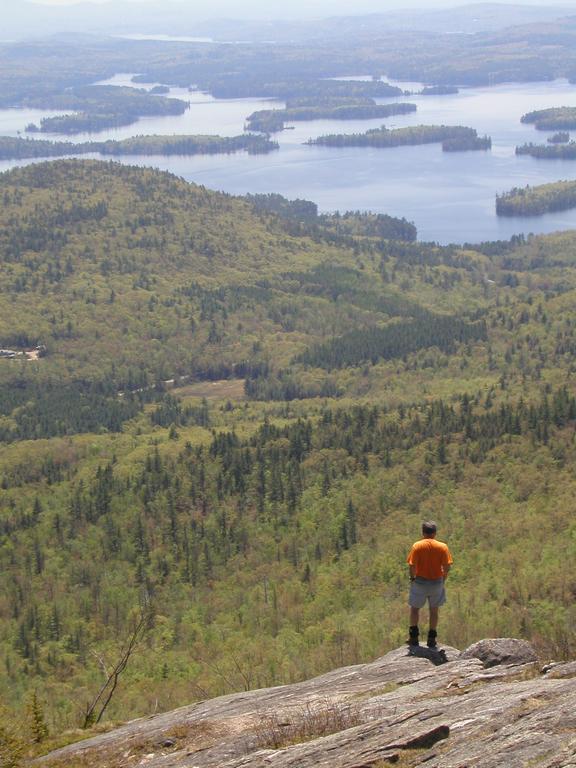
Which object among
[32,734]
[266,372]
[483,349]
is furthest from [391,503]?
[266,372]

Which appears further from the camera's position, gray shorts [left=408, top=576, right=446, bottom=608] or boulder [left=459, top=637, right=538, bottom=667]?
gray shorts [left=408, top=576, right=446, bottom=608]

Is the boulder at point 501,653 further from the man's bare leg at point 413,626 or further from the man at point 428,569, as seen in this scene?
the man at point 428,569

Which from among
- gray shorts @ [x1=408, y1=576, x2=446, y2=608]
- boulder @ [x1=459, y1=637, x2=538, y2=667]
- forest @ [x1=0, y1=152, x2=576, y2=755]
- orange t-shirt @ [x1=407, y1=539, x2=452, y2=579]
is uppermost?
orange t-shirt @ [x1=407, y1=539, x2=452, y2=579]

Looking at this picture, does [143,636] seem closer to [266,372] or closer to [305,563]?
[305,563]

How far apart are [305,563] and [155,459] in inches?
1279

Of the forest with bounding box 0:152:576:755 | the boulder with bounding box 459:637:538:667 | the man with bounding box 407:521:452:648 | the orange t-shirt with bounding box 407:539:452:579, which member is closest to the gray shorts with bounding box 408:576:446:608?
the man with bounding box 407:521:452:648

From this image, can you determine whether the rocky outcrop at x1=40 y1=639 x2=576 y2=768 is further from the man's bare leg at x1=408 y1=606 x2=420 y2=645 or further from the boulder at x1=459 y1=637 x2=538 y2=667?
the man's bare leg at x1=408 y1=606 x2=420 y2=645

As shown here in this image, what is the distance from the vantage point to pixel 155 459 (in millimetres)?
107250

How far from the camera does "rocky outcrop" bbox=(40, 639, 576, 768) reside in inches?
875

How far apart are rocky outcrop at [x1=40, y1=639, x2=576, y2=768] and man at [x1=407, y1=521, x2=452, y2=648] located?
1.89 meters

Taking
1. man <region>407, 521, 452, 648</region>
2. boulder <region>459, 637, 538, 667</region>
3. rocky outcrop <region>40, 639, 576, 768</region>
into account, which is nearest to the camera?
rocky outcrop <region>40, 639, 576, 768</region>

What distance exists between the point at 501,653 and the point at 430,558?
11.9 feet

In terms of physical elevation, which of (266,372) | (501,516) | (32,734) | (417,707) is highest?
(417,707)

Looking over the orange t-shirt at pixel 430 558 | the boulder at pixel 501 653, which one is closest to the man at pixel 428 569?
the orange t-shirt at pixel 430 558
